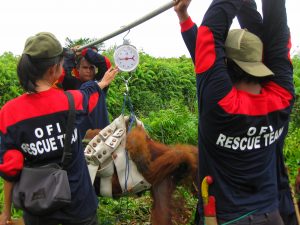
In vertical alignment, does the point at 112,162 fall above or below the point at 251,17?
below

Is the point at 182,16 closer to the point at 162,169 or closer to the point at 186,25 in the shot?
the point at 186,25

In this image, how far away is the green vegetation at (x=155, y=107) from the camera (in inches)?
200

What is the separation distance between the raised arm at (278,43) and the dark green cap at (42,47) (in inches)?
51.3

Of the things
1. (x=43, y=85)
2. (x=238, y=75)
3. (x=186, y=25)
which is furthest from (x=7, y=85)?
(x=238, y=75)

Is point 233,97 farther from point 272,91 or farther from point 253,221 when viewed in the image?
point 253,221

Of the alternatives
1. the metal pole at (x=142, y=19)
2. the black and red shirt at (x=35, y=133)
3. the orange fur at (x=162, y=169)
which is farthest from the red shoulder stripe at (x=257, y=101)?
the orange fur at (x=162, y=169)

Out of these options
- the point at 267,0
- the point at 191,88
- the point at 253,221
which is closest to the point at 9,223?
the point at 253,221

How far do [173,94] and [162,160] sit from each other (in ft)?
23.9

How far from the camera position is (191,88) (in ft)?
38.3

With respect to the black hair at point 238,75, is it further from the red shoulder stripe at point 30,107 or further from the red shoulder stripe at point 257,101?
the red shoulder stripe at point 30,107

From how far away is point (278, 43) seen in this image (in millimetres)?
2547

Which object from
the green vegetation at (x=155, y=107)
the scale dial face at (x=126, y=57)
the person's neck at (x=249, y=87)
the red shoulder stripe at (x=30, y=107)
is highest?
the scale dial face at (x=126, y=57)

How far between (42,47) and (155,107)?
23.3 feet

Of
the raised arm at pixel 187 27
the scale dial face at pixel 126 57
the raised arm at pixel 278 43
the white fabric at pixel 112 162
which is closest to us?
the raised arm at pixel 278 43
